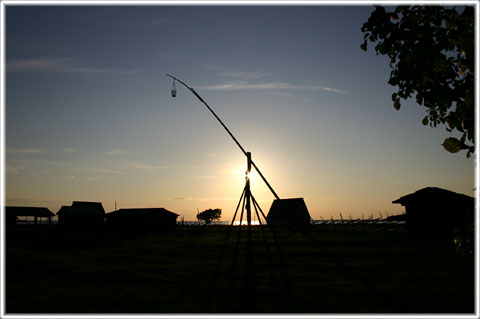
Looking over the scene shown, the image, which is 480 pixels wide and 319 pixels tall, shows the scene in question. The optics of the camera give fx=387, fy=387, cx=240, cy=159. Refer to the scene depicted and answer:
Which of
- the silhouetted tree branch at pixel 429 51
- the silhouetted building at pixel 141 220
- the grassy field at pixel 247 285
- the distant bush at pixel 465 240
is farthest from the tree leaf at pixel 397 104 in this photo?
the silhouetted building at pixel 141 220

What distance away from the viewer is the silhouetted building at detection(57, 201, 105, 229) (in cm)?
6619

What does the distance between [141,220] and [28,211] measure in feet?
58.2

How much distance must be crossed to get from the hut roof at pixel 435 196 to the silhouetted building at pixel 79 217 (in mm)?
53289

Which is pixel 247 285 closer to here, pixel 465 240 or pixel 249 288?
pixel 249 288

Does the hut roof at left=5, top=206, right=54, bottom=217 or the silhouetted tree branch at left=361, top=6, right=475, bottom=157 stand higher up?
the silhouetted tree branch at left=361, top=6, right=475, bottom=157

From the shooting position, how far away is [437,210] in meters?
31.7

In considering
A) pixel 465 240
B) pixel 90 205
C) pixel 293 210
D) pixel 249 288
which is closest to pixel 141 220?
pixel 90 205

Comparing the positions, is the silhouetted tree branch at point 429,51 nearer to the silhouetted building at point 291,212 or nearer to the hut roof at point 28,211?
the silhouetted building at point 291,212

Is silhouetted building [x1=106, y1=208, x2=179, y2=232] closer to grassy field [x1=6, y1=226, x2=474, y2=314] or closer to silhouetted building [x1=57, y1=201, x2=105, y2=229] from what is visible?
silhouetted building [x1=57, y1=201, x2=105, y2=229]

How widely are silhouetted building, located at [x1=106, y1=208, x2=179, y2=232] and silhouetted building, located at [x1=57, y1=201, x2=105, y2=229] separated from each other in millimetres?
3256

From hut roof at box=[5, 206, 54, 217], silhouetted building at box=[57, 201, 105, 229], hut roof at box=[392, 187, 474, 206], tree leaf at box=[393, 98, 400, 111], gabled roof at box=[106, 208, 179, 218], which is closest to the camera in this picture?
tree leaf at box=[393, 98, 400, 111]

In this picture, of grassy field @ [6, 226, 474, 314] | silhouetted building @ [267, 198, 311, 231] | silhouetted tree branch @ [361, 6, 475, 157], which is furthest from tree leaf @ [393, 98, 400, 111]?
silhouetted building @ [267, 198, 311, 231]

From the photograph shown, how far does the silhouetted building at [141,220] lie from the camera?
64000 millimetres

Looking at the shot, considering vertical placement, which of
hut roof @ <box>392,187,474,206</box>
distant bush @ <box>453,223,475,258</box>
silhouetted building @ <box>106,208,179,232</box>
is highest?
distant bush @ <box>453,223,475,258</box>
